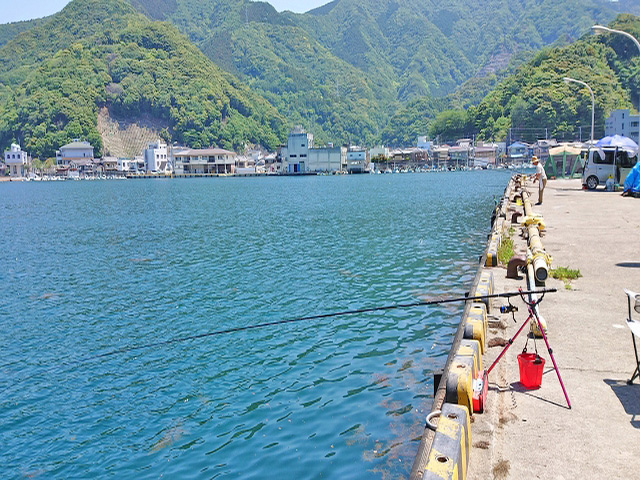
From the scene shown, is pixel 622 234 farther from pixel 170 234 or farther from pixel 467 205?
pixel 467 205

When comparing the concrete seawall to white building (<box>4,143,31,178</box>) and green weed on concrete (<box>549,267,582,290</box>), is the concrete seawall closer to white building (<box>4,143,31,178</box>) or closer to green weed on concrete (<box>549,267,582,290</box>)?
green weed on concrete (<box>549,267,582,290</box>)

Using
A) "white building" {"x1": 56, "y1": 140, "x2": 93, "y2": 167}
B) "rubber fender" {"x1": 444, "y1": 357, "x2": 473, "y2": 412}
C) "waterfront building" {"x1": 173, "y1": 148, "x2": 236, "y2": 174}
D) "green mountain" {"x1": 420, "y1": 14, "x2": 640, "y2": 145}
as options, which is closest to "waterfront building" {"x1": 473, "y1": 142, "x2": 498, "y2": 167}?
"green mountain" {"x1": 420, "y1": 14, "x2": 640, "y2": 145}

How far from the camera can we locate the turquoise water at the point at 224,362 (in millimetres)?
7758

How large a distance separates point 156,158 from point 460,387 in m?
179

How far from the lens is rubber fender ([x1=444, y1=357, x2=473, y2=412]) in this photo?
5.90m

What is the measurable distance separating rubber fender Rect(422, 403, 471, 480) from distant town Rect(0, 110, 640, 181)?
149021mm

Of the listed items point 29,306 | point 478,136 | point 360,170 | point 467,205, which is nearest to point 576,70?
point 478,136

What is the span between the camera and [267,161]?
7101 inches

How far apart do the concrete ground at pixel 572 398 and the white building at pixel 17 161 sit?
193634mm

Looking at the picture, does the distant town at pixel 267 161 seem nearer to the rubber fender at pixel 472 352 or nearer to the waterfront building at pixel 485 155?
the waterfront building at pixel 485 155

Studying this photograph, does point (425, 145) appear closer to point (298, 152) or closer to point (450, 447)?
point (298, 152)

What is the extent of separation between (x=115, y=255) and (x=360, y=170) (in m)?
139

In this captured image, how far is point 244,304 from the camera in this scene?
15578 mm

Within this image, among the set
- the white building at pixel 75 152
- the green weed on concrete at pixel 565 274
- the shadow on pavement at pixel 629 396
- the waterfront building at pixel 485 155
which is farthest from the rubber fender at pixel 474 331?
the white building at pixel 75 152
